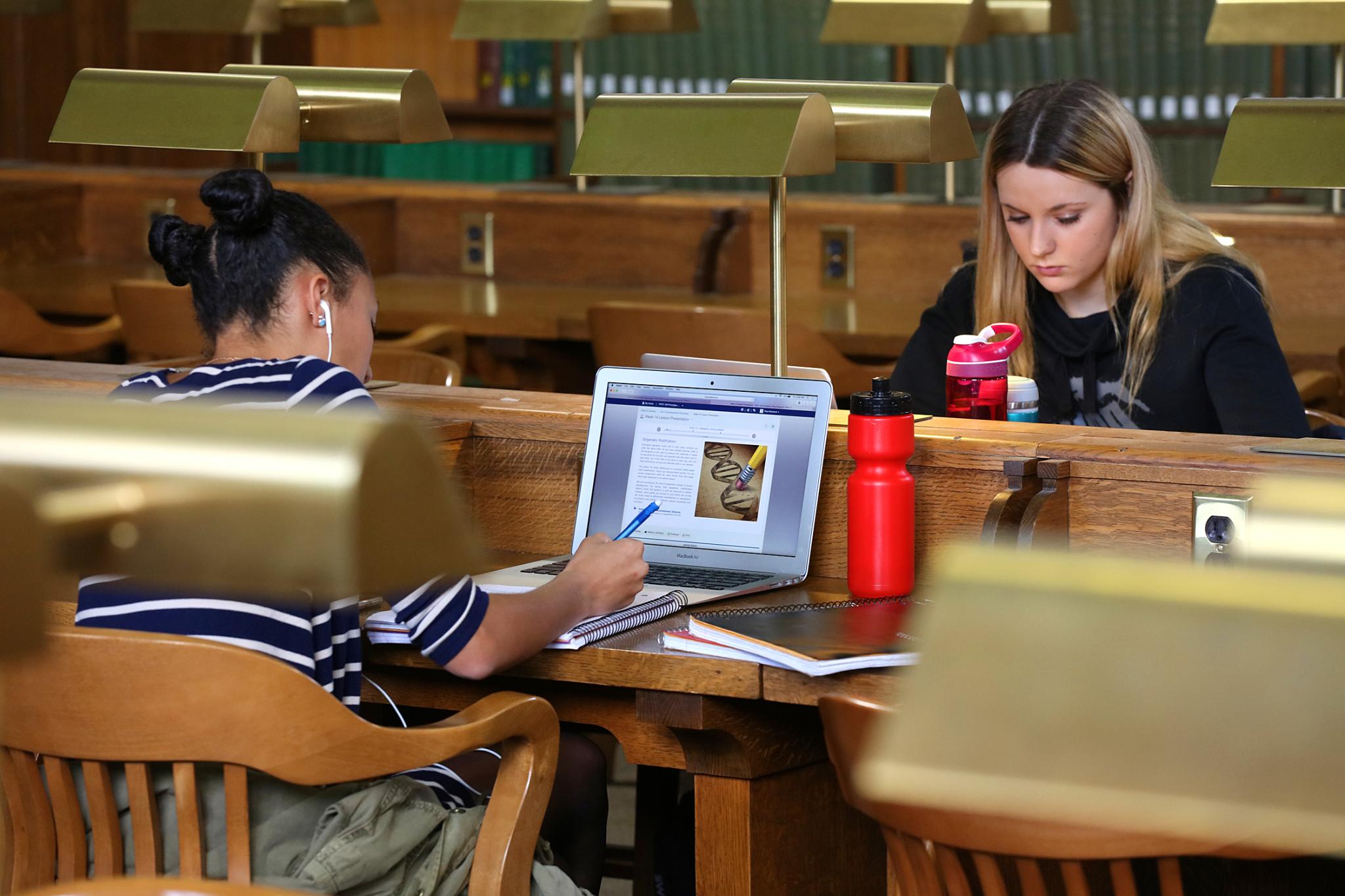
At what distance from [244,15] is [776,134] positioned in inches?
119

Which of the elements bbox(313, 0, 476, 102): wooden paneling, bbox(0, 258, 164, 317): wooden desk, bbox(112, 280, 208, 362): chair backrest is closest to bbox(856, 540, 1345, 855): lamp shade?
bbox(112, 280, 208, 362): chair backrest

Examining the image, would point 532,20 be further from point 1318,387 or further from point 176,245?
point 176,245

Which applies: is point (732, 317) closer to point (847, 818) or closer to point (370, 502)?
point (847, 818)

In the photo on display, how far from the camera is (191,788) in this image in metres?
1.33

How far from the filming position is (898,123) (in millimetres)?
2143

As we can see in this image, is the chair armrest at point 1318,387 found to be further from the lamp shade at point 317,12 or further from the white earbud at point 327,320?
the lamp shade at point 317,12

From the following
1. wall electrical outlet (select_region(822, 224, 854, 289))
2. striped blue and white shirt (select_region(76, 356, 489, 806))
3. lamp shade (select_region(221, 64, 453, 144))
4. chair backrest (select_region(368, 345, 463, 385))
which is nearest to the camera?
striped blue and white shirt (select_region(76, 356, 489, 806))

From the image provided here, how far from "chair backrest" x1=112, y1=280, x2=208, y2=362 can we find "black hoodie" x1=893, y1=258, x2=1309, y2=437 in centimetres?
191

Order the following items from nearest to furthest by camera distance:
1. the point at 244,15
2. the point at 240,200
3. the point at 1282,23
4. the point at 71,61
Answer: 1. the point at 240,200
2. the point at 1282,23
3. the point at 244,15
4. the point at 71,61

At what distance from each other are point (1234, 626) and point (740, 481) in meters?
1.67

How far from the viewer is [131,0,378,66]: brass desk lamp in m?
4.69

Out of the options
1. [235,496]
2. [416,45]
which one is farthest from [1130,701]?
[416,45]

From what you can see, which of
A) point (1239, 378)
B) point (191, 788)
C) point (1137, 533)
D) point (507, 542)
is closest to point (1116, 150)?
point (1239, 378)

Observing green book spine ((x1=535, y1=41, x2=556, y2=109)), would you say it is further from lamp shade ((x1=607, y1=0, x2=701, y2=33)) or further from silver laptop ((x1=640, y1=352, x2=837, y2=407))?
silver laptop ((x1=640, y1=352, x2=837, y2=407))
